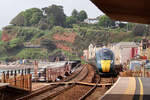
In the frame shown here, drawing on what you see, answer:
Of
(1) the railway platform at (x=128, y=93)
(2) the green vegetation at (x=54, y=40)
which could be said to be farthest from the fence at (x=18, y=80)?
(2) the green vegetation at (x=54, y=40)

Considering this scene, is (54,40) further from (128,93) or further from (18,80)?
(128,93)

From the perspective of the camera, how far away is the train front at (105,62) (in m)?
29.2

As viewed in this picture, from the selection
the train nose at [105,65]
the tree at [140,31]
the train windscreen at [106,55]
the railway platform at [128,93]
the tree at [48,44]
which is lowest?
the railway platform at [128,93]

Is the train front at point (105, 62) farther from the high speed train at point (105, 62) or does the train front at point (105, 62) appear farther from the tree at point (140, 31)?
the tree at point (140, 31)

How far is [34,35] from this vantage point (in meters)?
185

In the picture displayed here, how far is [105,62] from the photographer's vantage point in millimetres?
29156

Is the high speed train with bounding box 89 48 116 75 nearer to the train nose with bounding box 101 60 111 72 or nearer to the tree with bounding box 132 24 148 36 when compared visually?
the train nose with bounding box 101 60 111 72

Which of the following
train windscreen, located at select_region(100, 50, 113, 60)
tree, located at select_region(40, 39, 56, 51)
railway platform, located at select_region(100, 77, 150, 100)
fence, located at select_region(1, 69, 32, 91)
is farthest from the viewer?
tree, located at select_region(40, 39, 56, 51)

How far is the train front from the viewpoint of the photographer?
29172 millimetres

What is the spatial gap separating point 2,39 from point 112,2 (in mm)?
182504

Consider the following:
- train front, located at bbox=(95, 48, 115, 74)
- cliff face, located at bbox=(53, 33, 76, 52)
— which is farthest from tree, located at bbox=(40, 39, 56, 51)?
train front, located at bbox=(95, 48, 115, 74)

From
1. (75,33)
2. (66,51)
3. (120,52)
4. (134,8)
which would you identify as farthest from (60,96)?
(75,33)

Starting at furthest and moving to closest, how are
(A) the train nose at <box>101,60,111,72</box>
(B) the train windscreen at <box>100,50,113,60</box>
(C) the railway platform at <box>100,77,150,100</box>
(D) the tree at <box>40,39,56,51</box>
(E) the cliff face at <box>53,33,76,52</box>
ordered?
(E) the cliff face at <box>53,33,76,52</box> → (D) the tree at <box>40,39,56,51</box> → (B) the train windscreen at <box>100,50,113,60</box> → (A) the train nose at <box>101,60,111,72</box> → (C) the railway platform at <box>100,77,150,100</box>

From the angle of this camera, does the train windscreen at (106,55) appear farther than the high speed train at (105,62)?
Yes
